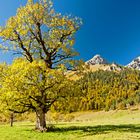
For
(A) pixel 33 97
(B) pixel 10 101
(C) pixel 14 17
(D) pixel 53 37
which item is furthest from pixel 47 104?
(C) pixel 14 17

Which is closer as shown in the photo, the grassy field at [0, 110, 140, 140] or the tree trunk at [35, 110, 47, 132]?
the grassy field at [0, 110, 140, 140]

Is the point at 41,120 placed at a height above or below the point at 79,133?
above

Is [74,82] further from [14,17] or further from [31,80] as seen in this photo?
[14,17]

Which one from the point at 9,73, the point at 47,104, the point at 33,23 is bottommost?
the point at 47,104

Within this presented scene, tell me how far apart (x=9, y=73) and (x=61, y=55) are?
974 cm

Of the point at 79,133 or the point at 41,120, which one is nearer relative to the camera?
the point at 79,133

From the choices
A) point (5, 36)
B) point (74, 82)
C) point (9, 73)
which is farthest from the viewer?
point (5, 36)

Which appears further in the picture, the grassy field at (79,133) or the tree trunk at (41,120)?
the tree trunk at (41,120)

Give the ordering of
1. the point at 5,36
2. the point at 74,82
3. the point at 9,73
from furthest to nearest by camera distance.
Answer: the point at 5,36 → the point at 74,82 → the point at 9,73

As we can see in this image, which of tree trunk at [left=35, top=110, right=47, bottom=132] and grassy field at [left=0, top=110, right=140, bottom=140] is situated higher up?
tree trunk at [left=35, top=110, right=47, bottom=132]

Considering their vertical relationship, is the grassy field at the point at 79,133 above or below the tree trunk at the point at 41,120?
below

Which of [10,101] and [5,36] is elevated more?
[5,36]

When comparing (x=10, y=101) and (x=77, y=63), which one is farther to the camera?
(x=77, y=63)

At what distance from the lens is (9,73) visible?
40.5 m
